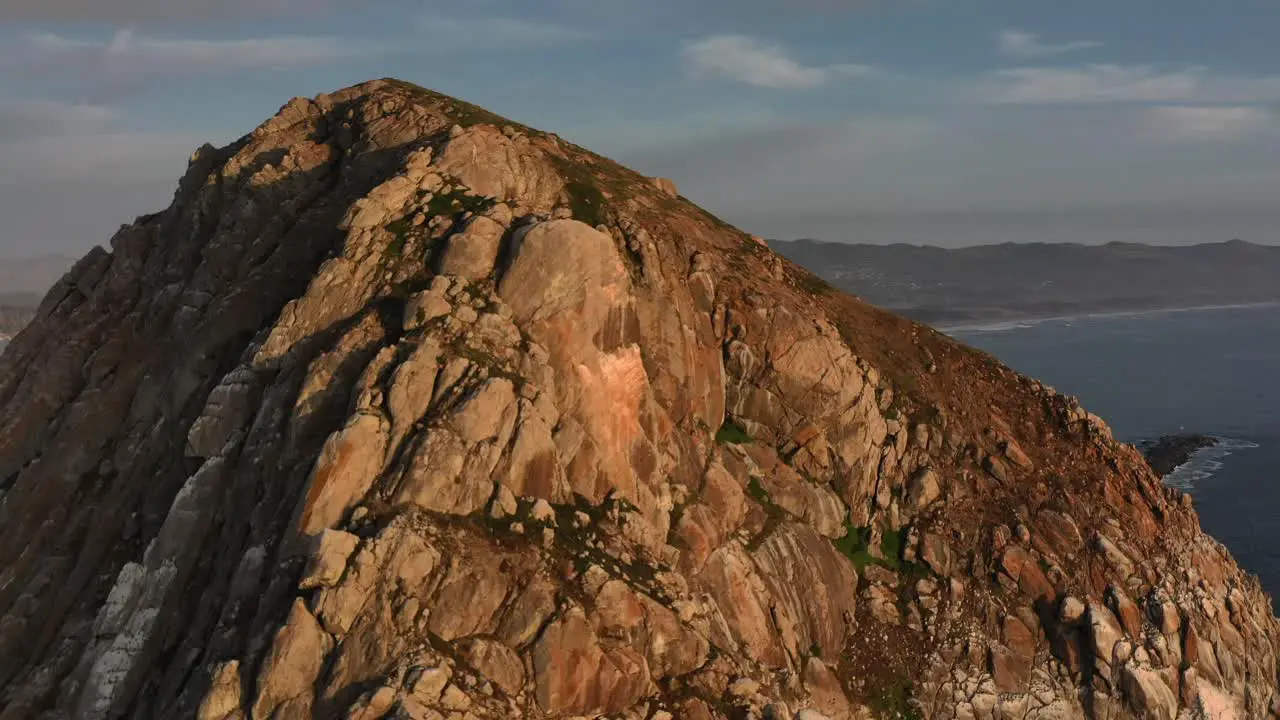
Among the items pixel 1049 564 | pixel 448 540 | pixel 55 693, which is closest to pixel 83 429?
pixel 55 693

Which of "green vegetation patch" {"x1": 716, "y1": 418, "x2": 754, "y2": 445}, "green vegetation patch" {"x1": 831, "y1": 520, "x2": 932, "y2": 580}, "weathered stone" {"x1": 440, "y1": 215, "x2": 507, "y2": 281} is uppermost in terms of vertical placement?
"weathered stone" {"x1": 440, "y1": 215, "x2": 507, "y2": 281}

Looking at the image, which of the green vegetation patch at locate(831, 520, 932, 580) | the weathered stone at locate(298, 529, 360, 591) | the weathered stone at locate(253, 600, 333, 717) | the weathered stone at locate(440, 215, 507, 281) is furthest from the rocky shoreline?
the weathered stone at locate(253, 600, 333, 717)

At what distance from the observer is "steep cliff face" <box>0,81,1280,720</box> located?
109 feet

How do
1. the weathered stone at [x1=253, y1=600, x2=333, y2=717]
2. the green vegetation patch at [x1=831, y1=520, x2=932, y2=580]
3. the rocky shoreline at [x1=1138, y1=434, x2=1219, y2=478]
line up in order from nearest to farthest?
the weathered stone at [x1=253, y1=600, x2=333, y2=717]
the green vegetation patch at [x1=831, y1=520, x2=932, y2=580]
the rocky shoreline at [x1=1138, y1=434, x2=1219, y2=478]

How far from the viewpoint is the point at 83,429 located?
4509 centimetres

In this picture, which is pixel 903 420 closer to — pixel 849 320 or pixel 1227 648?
pixel 849 320

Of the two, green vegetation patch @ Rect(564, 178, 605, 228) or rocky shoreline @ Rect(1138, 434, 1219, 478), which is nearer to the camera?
green vegetation patch @ Rect(564, 178, 605, 228)

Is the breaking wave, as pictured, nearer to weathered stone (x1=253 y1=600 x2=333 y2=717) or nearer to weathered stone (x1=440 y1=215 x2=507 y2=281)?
weathered stone (x1=440 y1=215 x2=507 y2=281)

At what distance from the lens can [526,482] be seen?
37.0 meters

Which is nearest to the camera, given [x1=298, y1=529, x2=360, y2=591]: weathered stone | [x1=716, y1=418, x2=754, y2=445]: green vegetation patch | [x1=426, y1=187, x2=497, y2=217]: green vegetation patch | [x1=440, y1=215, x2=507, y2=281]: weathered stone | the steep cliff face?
[x1=298, y1=529, x2=360, y2=591]: weathered stone

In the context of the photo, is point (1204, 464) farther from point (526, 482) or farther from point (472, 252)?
point (472, 252)

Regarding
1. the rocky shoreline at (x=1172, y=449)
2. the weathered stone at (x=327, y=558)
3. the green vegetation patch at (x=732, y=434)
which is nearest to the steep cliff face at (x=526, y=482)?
the weathered stone at (x=327, y=558)

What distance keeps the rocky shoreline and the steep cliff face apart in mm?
85357

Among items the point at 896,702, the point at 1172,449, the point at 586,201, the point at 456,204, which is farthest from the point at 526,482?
the point at 1172,449
